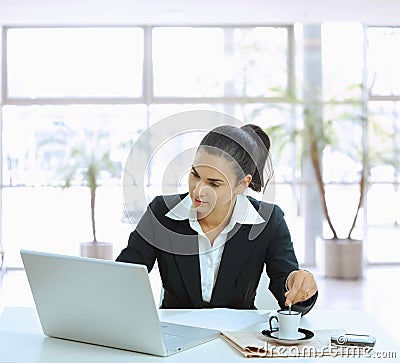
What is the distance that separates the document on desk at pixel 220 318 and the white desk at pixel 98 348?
67mm

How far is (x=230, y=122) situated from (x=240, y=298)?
607mm

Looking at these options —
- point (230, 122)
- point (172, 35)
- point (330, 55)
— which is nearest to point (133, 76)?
point (172, 35)

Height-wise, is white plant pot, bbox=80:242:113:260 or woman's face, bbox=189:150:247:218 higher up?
woman's face, bbox=189:150:247:218

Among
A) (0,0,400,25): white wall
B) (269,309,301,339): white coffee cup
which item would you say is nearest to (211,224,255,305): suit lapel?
(269,309,301,339): white coffee cup

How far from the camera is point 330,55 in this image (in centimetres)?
803

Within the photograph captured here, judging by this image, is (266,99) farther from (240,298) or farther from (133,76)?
(240,298)

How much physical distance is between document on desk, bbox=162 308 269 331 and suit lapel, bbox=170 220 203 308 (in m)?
0.16

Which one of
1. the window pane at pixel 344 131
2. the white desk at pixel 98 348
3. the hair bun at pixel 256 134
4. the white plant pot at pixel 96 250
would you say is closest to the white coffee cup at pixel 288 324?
the white desk at pixel 98 348

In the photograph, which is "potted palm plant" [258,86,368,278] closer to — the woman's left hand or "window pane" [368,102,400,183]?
"window pane" [368,102,400,183]

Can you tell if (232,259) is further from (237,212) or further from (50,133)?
(50,133)

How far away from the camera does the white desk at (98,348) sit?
6.09ft

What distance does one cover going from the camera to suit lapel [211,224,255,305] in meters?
2.56

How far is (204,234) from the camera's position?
103 inches

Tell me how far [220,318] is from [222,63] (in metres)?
6.07
